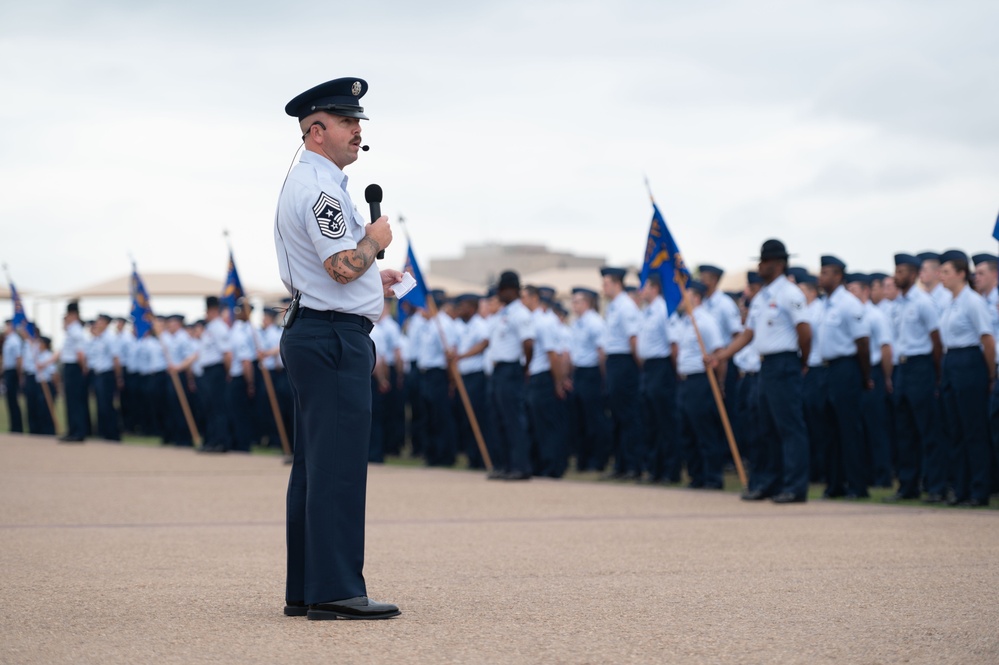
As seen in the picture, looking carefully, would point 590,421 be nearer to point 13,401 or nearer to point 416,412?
A: point 416,412

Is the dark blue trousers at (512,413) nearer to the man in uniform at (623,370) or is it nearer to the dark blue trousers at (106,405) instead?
the man in uniform at (623,370)

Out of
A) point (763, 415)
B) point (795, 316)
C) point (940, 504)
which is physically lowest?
point (940, 504)

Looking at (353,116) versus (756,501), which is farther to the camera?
(756,501)

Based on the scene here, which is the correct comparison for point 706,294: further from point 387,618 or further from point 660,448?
point 387,618

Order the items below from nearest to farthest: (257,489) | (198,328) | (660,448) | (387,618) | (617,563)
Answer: (387,618), (617,563), (257,489), (660,448), (198,328)

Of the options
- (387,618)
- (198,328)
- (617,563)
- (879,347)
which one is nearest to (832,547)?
(617,563)

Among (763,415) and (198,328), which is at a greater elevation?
(198,328)

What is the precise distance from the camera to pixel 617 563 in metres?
8.02

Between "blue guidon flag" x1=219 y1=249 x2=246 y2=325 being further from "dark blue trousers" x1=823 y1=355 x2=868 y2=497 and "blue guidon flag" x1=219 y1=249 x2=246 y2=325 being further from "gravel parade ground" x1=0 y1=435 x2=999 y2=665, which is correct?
"dark blue trousers" x1=823 y1=355 x2=868 y2=497

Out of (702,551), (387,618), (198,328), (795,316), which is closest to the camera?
(387,618)

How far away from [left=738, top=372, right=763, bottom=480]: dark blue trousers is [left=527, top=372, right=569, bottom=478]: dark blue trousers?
2310mm

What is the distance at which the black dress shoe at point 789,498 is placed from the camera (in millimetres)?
12359

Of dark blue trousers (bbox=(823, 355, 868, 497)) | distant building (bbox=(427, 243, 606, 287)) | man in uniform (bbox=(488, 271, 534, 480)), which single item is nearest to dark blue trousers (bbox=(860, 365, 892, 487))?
dark blue trousers (bbox=(823, 355, 868, 497))

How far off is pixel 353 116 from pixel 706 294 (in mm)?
10543
